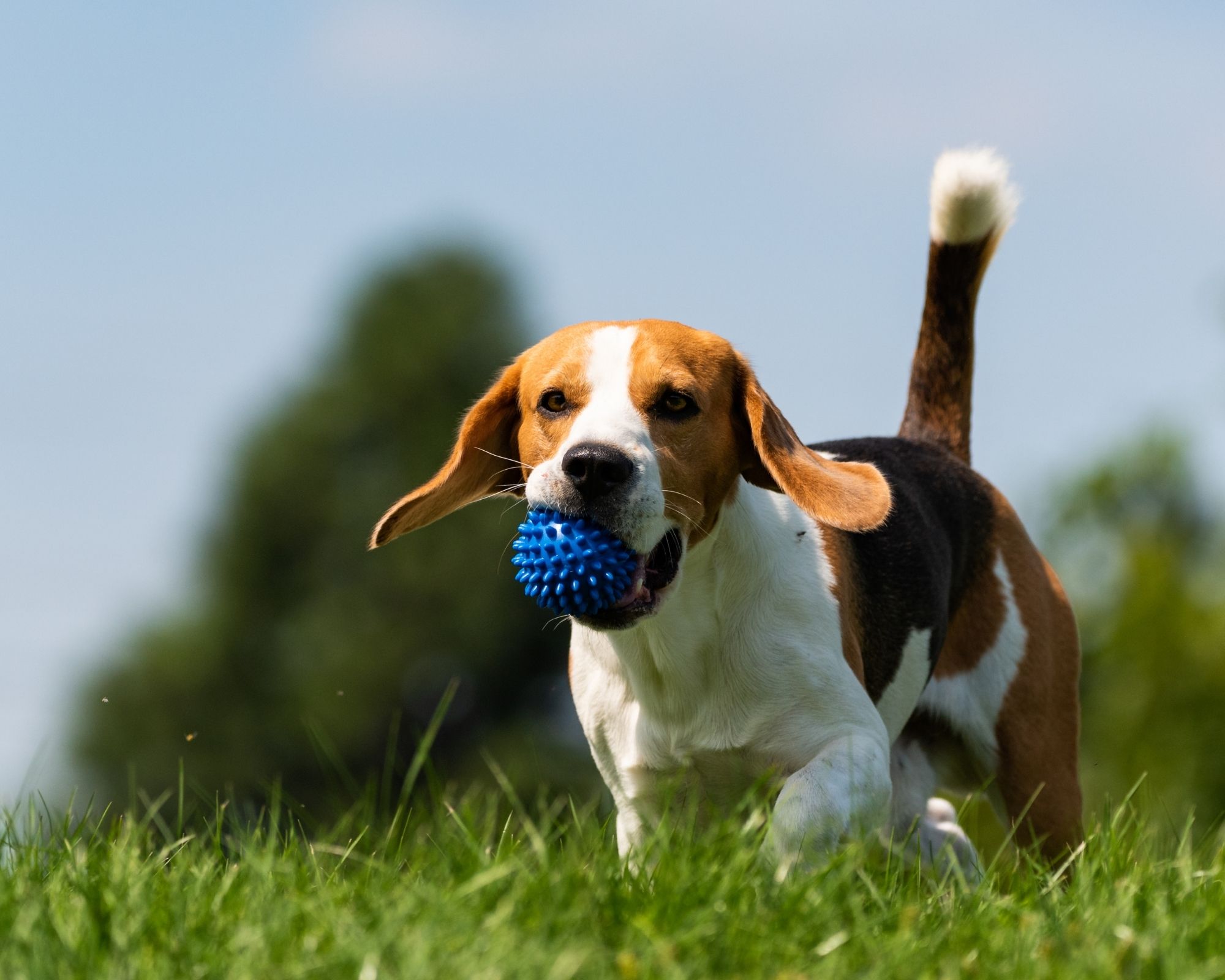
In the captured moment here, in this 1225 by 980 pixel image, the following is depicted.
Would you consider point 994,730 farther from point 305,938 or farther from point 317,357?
point 317,357

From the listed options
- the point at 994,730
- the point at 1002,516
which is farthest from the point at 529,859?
the point at 1002,516

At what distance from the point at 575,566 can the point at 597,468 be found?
0.26 m

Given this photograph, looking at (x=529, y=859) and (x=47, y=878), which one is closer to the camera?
(x=529, y=859)

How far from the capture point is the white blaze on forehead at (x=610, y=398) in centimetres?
400

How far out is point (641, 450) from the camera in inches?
157

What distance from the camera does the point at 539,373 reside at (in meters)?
4.41

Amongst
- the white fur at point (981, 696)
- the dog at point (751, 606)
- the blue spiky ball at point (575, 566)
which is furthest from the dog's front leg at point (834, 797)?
the white fur at point (981, 696)

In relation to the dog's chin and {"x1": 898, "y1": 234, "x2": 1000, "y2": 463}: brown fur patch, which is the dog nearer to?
the dog's chin

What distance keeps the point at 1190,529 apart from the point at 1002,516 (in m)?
36.0

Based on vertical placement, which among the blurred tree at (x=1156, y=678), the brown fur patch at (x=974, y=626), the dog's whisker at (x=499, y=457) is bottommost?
the blurred tree at (x=1156, y=678)

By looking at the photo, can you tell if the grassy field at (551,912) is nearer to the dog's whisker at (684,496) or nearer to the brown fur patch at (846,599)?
the dog's whisker at (684,496)

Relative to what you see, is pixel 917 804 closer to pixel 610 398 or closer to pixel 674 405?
pixel 674 405

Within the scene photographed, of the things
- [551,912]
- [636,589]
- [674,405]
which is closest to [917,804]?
[636,589]

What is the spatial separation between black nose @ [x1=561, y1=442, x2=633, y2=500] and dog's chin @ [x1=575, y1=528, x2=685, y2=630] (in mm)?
248
